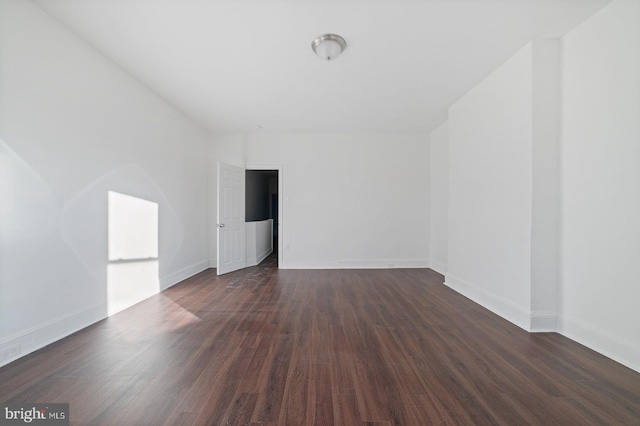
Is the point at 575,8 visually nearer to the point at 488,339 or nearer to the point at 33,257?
the point at 488,339

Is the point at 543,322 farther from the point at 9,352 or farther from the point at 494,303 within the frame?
the point at 9,352

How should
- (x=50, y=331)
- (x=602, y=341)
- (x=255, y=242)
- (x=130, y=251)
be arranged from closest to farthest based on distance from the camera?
(x=602, y=341) → (x=50, y=331) → (x=130, y=251) → (x=255, y=242)

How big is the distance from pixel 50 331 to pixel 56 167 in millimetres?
1424

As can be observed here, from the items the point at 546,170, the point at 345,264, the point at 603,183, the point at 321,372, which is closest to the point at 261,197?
the point at 345,264

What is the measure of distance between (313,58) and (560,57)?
7.91ft

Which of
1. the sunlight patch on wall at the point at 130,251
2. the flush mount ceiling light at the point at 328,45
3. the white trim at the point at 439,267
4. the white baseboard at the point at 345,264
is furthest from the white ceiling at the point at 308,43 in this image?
the white baseboard at the point at 345,264

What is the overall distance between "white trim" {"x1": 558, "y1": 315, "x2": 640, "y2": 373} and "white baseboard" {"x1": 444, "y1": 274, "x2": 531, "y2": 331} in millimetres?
285

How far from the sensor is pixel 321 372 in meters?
1.82

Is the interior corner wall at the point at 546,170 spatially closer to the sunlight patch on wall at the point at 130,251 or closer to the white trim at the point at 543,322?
the white trim at the point at 543,322

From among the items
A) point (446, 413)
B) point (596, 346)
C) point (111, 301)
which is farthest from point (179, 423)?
point (596, 346)

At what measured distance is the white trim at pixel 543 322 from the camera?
2.45 metres

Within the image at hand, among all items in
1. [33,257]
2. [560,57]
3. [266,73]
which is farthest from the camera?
[266,73]

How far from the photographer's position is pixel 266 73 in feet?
9.91

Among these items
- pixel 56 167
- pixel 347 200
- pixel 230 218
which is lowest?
pixel 230 218
